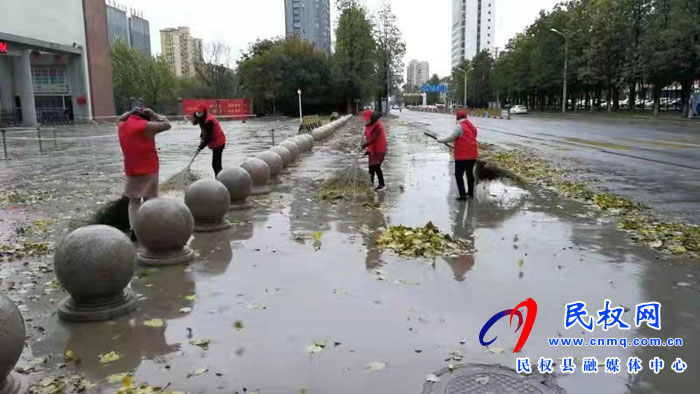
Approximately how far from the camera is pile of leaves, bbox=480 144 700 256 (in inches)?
292

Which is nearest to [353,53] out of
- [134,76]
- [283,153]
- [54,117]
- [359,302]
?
[54,117]

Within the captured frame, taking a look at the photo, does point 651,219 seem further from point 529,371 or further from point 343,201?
point 529,371

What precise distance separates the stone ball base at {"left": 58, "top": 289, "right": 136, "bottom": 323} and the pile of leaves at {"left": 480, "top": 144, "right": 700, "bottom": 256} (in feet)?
20.8

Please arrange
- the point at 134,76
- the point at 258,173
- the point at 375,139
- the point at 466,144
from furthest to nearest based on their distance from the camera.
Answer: the point at 134,76 < the point at 258,173 < the point at 375,139 < the point at 466,144

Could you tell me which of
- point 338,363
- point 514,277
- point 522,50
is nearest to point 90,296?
point 338,363

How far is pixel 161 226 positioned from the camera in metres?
6.63

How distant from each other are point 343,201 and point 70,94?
5549 cm

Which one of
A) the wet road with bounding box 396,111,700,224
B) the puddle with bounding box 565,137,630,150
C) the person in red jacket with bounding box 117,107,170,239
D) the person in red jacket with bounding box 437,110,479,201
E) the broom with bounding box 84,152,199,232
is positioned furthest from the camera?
the puddle with bounding box 565,137,630,150

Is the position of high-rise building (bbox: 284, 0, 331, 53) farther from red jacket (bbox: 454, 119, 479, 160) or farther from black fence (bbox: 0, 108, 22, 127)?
red jacket (bbox: 454, 119, 479, 160)

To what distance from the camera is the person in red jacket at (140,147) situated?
273 inches

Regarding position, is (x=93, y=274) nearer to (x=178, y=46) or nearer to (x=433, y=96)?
(x=178, y=46)

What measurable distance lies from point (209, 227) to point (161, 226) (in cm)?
180

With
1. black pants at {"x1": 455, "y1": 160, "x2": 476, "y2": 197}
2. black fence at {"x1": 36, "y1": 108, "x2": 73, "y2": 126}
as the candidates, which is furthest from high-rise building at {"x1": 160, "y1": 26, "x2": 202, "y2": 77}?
black pants at {"x1": 455, "y1": 160, "x2": 476, "y2": 197}

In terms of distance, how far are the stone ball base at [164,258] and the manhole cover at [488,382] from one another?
12.6ft
